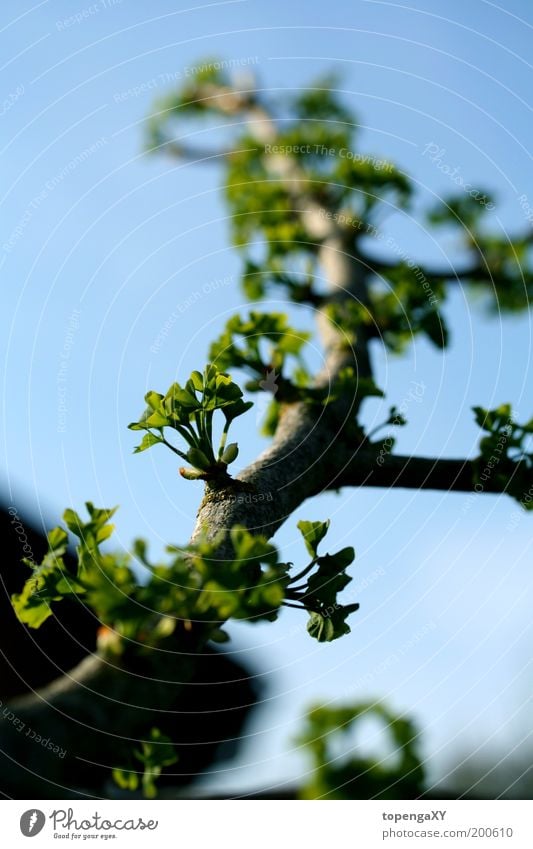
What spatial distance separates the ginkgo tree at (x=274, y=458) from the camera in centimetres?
154

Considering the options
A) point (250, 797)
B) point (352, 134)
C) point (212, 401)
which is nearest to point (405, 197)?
point (352, 134)

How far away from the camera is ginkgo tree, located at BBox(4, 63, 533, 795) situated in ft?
5.06

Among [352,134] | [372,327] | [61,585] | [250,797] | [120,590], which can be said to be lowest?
[250,797]

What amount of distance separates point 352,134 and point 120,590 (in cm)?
645

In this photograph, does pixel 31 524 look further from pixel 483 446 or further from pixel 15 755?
pixel 15 755

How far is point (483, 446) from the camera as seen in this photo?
2.95 m

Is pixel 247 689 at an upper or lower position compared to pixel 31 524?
lower

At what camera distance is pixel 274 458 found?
271cm

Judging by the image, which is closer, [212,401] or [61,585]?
[61,585]

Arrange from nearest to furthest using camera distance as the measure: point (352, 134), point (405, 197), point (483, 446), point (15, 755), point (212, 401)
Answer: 1. point (15, 755)
2. point (212, 401)
3. point (483, 446)
4. point (405, 197)
5. point (352, 134)

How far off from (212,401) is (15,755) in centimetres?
122
